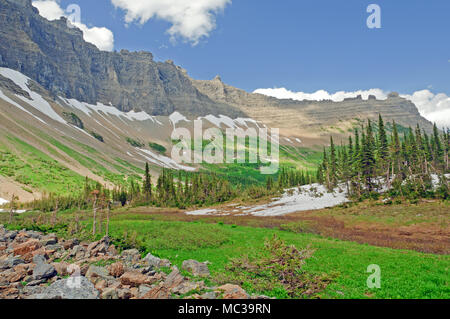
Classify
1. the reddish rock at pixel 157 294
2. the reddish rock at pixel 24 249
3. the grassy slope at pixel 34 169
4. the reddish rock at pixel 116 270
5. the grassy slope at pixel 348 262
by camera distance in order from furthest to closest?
the grassy slope at pixel 34 169, the reddish rock at pixel 24 249, the reddish rock at pixel 116 270, the grassy slope at pixel 348 262, the reddish rock at pixel 157 294

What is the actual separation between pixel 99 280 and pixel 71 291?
5.73ft

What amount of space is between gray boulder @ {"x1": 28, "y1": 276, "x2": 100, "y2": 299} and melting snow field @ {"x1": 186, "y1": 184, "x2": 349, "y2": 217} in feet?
163

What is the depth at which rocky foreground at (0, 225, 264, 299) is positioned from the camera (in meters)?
10.3

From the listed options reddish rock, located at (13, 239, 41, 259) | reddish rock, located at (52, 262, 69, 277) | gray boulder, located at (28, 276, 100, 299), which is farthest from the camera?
reddish rock, located at (13, 239, 41, 259)

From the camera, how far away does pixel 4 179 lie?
99938 millimetres

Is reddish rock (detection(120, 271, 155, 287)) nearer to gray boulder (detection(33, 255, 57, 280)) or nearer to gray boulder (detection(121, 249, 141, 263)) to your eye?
gray boulder (detection(33, 255, 57, 280))

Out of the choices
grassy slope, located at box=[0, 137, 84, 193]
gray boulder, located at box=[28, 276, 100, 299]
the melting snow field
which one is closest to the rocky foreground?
gray boulder, located at box=[28, 276, 100, 299]

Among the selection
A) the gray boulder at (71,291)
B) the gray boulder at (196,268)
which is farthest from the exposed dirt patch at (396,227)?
the gray boulder at (71,291)

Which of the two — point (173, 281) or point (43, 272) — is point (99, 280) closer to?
point (173, 281)

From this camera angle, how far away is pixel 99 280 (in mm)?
11891

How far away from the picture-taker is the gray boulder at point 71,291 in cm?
987

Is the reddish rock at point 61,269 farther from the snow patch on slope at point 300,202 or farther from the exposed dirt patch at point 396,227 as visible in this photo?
the snow patch on slope at point 300,202
